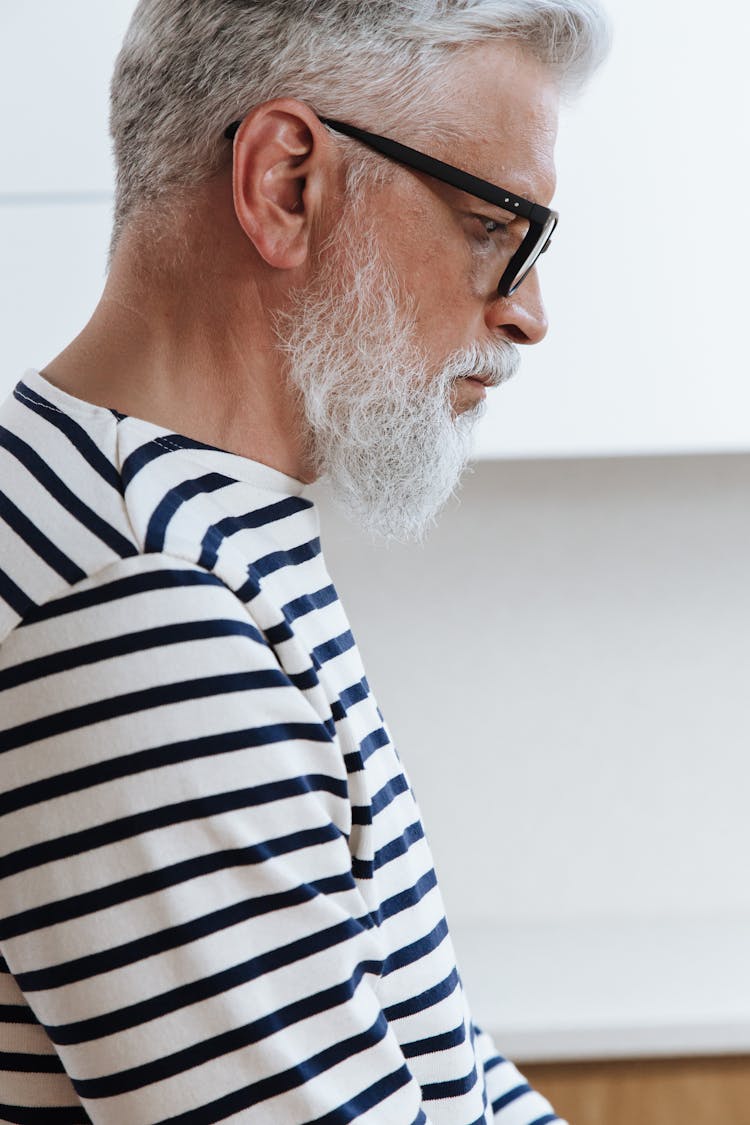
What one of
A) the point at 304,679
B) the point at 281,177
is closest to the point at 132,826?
the point at 304,679

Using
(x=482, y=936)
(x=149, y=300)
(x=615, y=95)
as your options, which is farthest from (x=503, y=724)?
(x=149, y=300)

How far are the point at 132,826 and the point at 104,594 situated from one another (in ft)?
0.30

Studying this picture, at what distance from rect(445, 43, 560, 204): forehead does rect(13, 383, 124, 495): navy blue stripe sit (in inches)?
9.9

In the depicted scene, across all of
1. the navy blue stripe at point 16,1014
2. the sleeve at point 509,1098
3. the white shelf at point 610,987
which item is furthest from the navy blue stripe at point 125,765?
the white shelf at point 610,987

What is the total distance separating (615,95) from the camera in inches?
45.0

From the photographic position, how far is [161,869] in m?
0.43

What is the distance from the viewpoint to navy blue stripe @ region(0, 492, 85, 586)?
0.46m

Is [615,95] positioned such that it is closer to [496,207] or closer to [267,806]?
Answer: [496,207]

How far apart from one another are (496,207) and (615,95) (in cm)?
61

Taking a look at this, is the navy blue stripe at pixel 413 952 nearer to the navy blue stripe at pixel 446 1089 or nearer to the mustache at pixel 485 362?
the navy blue stripe at pixel 446 1089

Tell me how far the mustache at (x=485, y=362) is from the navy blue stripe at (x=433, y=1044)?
374 millimetres

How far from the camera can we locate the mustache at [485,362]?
665 millimetres

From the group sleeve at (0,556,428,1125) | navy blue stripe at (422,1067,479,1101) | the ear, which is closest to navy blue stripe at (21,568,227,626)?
sleeve at (0,556,428,1125)

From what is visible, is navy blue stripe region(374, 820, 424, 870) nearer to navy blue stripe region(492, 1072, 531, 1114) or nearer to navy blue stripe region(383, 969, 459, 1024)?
navy blue stripe region(383, 969, 459, 1024)
